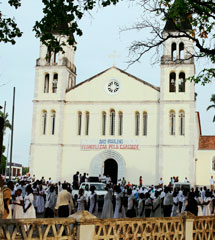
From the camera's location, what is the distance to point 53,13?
8.67 meters

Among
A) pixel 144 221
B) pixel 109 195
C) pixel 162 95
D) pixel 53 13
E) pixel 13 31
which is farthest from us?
pixel 162 95

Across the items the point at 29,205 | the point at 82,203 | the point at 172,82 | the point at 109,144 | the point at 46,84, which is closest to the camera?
the point at 29,205

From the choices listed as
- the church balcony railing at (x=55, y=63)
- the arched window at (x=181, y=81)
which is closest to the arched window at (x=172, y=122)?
the arched window at (x=181, y=81)

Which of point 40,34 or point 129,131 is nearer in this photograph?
point 40,34

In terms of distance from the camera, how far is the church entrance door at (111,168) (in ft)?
124

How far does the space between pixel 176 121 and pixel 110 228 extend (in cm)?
3039

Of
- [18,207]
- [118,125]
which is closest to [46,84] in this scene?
[118,125]

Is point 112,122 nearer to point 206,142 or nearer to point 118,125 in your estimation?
point 118,125

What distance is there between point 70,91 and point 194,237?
104 feet

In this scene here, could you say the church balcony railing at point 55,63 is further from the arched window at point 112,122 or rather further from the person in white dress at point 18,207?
the person in white dress at point 18,207

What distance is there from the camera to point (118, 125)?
3741 cm

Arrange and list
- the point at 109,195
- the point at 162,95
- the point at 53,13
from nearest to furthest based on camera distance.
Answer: the point at 53,13 < the point at 109,195 < the point at 162,95

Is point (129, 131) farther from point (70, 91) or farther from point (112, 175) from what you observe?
point (70, 91)

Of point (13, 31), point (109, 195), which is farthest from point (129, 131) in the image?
point (13, 31)
